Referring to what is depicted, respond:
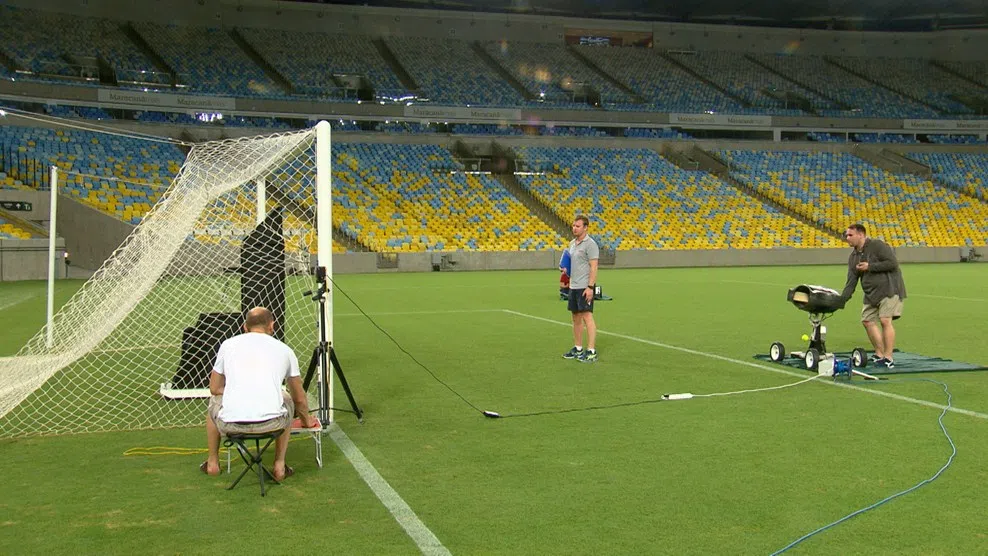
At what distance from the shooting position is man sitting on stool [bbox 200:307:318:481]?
221 inches

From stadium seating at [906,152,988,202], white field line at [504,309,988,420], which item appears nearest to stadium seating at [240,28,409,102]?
stadium seating at [906,152,988,202]

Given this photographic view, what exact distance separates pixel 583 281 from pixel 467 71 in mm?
44475

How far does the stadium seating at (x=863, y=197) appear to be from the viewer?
44.3 meters

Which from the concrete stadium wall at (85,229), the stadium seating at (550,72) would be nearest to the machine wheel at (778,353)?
the concrete stadium wall at (85,229)

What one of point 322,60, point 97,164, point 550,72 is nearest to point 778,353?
point 97,164

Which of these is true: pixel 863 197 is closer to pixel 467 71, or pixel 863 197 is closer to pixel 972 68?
pixel 972 68

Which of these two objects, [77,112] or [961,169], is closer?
[77,112]

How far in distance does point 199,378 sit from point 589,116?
45054mm

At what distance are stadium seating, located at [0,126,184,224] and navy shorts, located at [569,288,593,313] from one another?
23.6 metres

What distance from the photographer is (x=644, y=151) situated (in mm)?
51531

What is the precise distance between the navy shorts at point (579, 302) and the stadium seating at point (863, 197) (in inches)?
1420

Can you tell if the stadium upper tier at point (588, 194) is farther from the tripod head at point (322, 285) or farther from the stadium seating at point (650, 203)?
the tripod head at point (322, 285)

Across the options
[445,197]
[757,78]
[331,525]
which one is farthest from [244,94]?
[331,525]

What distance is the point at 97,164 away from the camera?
35938 mm
